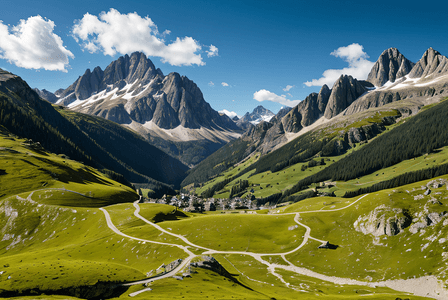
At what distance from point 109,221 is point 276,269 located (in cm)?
8218

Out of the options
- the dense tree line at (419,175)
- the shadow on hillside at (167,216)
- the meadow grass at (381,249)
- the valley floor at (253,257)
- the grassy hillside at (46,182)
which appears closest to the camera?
the valley floor at (253,257)

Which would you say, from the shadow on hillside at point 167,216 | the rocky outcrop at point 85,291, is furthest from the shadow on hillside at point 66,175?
the rocky outcrop at point 85,291

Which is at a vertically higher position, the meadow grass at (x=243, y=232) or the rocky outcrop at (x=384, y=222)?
the rocky outcrop at (x=384, y=222)

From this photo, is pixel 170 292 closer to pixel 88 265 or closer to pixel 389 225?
pixel 88 265

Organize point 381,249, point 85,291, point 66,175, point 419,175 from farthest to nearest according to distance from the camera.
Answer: point 419,175 < point 66,175 < point 381,249 < point 85,291

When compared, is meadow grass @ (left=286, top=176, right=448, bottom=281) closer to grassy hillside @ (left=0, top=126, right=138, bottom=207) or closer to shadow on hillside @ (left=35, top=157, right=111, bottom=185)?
grassy hillside @ (left=0, top=126, right=138, bottom=207)

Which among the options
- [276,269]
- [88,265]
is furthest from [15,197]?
[276,269]

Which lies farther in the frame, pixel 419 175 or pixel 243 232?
pixel 419 175

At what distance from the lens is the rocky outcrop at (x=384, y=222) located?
3290 inches

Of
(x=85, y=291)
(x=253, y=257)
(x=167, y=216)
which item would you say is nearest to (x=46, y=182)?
(x=167, y=216)

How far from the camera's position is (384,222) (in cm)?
8650

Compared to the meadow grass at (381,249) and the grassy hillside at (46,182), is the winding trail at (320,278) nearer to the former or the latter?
the meadow grass at (381,249)

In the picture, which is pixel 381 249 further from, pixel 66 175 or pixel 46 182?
pixel 66 175

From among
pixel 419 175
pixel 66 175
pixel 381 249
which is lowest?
pixel 381 249
